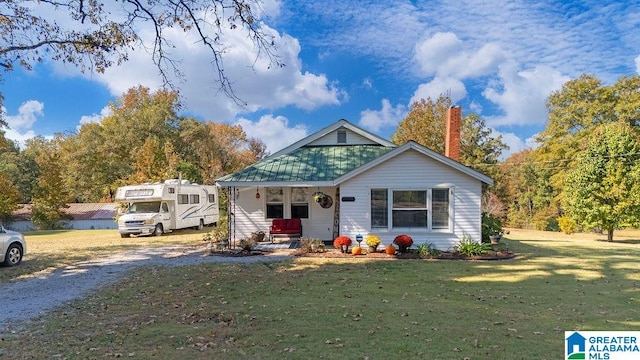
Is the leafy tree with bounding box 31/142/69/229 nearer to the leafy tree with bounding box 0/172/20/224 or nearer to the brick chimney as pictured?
the leafy tree with bounding box 0/172/20/224

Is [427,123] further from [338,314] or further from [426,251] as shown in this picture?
[338,314]

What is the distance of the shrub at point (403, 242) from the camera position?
40.9 ft

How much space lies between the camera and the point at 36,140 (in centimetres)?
5269

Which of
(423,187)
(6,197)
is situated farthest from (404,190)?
(6,197)

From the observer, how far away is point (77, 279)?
9.55m

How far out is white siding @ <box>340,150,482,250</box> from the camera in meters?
13.0

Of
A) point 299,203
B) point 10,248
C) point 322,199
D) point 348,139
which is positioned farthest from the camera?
point 348,139

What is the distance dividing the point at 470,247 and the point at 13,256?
14474 millimetres

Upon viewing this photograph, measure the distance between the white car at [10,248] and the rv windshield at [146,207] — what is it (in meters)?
8.42

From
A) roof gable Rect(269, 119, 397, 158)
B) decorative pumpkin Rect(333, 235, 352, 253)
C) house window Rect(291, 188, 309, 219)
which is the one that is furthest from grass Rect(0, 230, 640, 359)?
roof gable Rect(269, 119, 397, 158)

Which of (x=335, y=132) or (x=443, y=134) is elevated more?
(x=443, y=134)

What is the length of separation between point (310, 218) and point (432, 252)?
529cm

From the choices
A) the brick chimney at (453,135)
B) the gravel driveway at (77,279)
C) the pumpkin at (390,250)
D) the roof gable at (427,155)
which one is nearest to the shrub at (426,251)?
the pumpkin at (390,250)

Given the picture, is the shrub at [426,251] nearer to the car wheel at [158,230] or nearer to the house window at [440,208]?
the house window at [440,208]
